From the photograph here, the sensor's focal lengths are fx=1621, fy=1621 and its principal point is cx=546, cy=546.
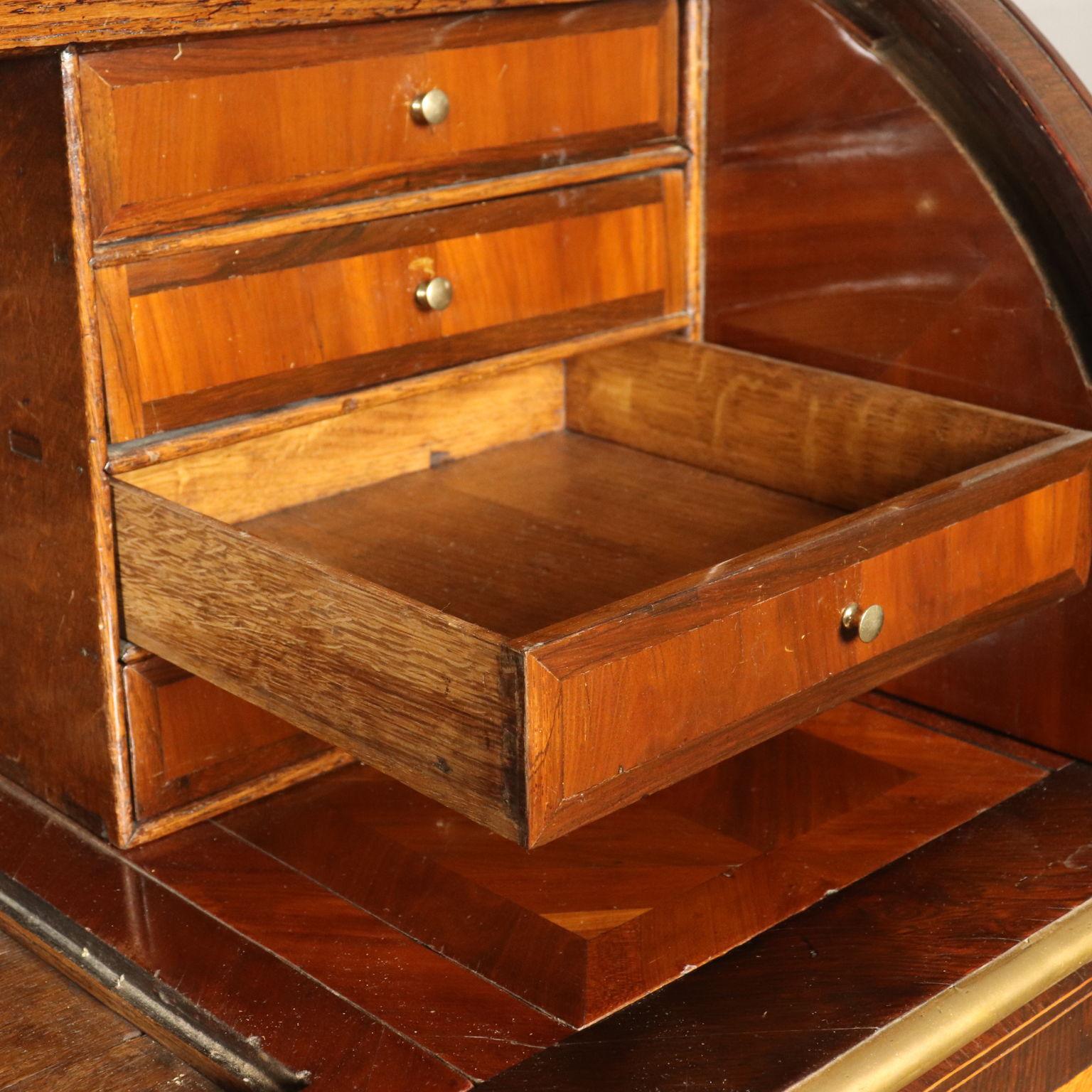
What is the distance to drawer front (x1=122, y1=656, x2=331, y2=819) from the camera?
1.17 metres

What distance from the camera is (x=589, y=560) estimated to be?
48.5 inches

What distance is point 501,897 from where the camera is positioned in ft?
3.68

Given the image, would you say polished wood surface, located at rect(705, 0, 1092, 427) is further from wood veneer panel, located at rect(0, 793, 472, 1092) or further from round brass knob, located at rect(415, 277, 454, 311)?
wood veneer panel, located at rect(0, 793, 472, 1092)

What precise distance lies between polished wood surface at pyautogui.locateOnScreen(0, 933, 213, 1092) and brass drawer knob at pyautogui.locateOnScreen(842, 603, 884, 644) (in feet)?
1.59

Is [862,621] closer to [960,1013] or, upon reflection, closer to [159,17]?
[960,1013]

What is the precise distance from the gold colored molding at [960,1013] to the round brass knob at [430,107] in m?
0.70

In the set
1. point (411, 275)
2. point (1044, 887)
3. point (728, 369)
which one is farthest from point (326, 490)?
point (1044, 887)

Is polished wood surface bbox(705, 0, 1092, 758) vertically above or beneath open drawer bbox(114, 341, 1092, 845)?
above

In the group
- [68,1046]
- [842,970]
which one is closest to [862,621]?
[842,970]

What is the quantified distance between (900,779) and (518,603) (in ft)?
1.13

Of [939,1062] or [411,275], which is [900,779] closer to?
[939,1062]

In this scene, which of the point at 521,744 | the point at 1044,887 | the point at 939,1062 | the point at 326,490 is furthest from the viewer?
the point at 326,490

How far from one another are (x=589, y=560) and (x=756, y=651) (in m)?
0.30

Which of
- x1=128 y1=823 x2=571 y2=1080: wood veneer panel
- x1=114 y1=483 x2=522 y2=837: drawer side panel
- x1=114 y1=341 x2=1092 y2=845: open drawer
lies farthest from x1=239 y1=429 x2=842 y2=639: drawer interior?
x1=128 y1=823 x2=571 y2=1080: wood veneer panel
